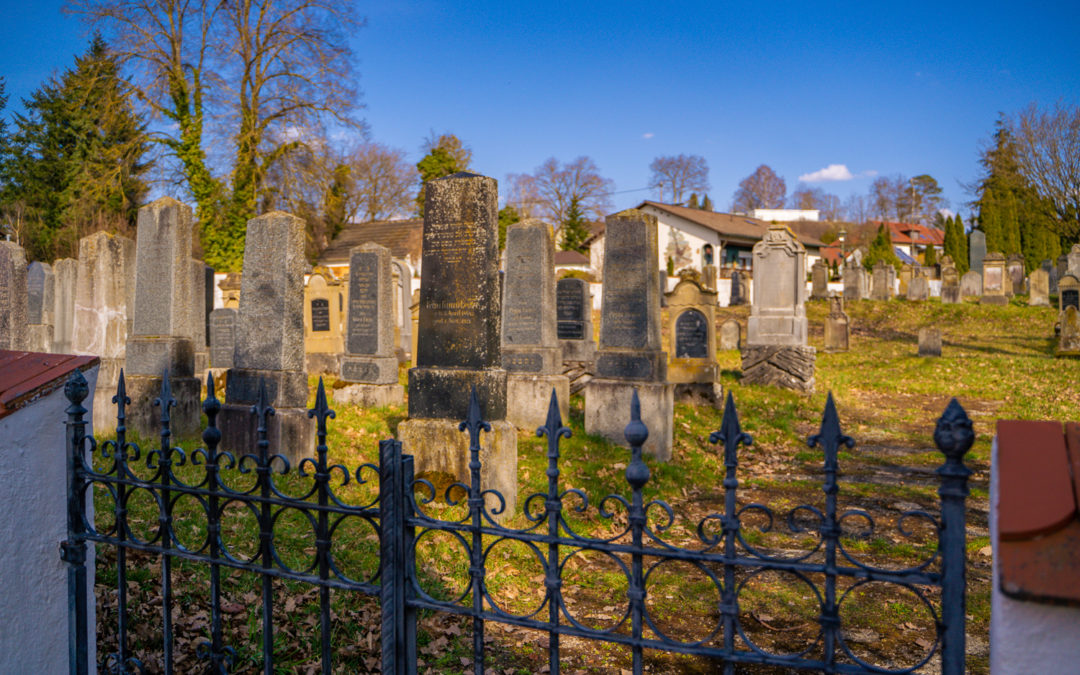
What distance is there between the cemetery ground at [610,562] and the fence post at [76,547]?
1.06m

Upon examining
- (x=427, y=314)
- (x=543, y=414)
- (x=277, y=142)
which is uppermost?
(x=277, y=142)

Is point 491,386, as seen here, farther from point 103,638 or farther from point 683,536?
point 103,638

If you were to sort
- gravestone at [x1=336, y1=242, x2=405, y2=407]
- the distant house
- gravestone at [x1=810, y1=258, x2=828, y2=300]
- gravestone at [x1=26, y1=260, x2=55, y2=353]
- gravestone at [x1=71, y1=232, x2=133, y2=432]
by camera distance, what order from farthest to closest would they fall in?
the distant house
gravestone at [x1=810, y1=258, x2=828, y2=300]
gravestone at [x1=26, y1=260, x2=55, y2=353]
gravestone at [x1=336, y1=242, x2=405, y2=407]
gravestone at [x1=71, y1=232, x2=133, y2=432]

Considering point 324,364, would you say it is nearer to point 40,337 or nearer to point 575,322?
point 575,322

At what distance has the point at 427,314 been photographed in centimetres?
642

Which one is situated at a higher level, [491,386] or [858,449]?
[491,386]

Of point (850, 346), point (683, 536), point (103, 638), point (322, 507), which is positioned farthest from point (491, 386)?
point (850, 346)

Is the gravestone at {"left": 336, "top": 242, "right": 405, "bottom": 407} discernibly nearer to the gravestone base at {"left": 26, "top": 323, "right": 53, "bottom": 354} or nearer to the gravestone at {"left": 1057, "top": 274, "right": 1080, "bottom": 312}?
the gravestone base at {"left": 26, "top": 323, "right": 53, "bottom": 354}

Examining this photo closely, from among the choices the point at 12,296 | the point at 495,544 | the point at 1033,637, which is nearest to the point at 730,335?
the point at 12,296

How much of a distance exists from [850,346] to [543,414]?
15791 millimetres

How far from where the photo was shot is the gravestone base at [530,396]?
1020 centimetres

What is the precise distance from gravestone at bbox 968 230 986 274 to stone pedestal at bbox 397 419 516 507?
47362 mm

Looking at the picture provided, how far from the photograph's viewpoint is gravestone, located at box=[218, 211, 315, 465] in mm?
7262

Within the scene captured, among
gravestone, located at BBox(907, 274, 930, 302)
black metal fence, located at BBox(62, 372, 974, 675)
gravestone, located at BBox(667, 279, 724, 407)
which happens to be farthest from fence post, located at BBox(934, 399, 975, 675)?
gravestone, located at BBox(907, 274, 930, 302)
